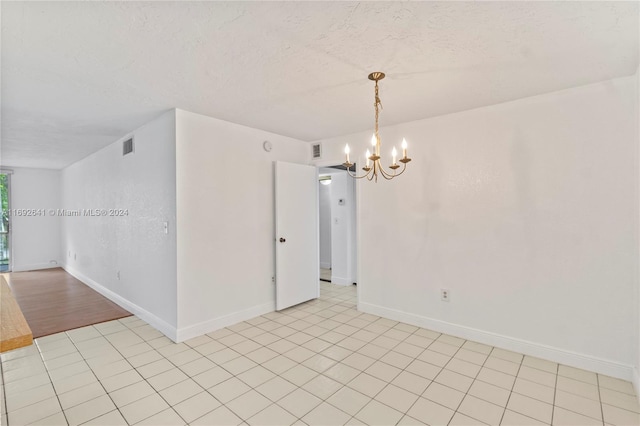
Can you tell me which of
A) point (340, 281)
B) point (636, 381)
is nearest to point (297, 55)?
point (636, 381)

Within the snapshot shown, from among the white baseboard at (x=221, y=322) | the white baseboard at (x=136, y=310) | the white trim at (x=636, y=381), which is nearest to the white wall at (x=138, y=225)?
the white baseboard at (x=136, y=310)

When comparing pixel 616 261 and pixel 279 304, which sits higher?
pixel 616 261

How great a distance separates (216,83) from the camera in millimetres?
2465

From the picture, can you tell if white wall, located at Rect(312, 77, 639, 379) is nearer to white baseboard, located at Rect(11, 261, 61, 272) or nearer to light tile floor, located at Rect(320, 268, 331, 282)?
light tile floor, located at Rect(320, 268, 331, 282)

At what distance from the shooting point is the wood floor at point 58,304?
3.71m

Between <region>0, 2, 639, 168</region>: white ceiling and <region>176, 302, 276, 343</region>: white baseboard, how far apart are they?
228 cm

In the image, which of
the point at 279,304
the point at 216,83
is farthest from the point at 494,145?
the point at 279,304

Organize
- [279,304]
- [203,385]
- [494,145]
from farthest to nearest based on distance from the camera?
[279,304], [494,145], [203,385]

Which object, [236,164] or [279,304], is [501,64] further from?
[279,304]

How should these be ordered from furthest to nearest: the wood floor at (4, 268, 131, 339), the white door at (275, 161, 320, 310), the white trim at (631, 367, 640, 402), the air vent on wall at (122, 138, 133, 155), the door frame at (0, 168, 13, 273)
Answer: the door frame at (0, 168, 13, 273), the white door at (275, 161, 320, 310), the air vent on wall at (122, 138, 133, 155), the wood floor at (4, 268, 131, 339), the white trim at (631, 367, 640, 402)

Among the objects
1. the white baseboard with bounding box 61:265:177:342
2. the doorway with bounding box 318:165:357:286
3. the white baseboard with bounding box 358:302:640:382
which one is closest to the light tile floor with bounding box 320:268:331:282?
the doorway with bounding box 318:165:357:286

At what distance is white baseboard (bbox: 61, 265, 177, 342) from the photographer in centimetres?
323

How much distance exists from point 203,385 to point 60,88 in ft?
8.85

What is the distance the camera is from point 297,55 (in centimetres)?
202
